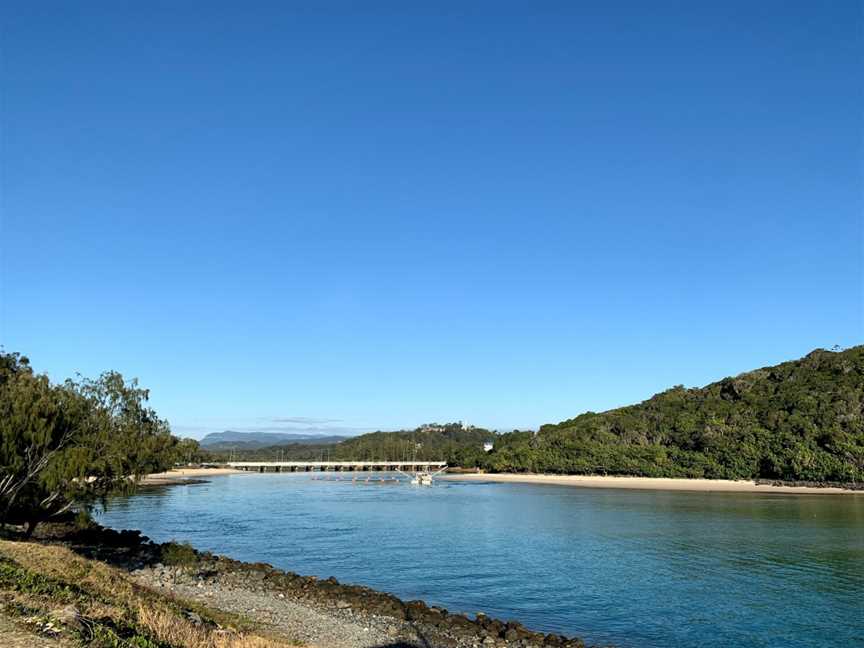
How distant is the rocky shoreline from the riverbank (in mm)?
87610

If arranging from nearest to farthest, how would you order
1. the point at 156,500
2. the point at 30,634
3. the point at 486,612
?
the point at 30,634
the point at 486,612
the point at 156,500

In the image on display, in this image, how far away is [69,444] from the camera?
27.4m

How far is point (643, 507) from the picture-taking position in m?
75.0

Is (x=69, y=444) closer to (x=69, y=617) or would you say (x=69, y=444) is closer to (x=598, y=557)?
(x=69, y=617)

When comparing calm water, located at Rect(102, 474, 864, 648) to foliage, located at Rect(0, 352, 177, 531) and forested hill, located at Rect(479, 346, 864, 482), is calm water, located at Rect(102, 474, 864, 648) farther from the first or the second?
forested hill, located at Rect(479, 346, 864, 482)

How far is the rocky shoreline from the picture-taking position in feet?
70.4

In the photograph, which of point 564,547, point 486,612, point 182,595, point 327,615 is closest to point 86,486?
point 182,595

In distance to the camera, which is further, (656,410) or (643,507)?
(656,410)

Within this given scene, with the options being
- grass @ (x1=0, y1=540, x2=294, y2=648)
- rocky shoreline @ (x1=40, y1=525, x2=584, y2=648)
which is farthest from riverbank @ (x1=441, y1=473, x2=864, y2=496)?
grass @ (x1=0, y1=540, x2=294, y2=648)

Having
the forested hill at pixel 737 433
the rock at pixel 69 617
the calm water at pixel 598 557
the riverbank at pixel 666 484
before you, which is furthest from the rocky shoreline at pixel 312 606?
the forested hill at pixel 737 433

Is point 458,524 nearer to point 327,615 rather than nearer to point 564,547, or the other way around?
point 564,547

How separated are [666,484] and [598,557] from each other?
8408 centimetres

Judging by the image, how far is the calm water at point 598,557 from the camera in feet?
86.0

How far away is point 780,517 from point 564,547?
1137 inches
